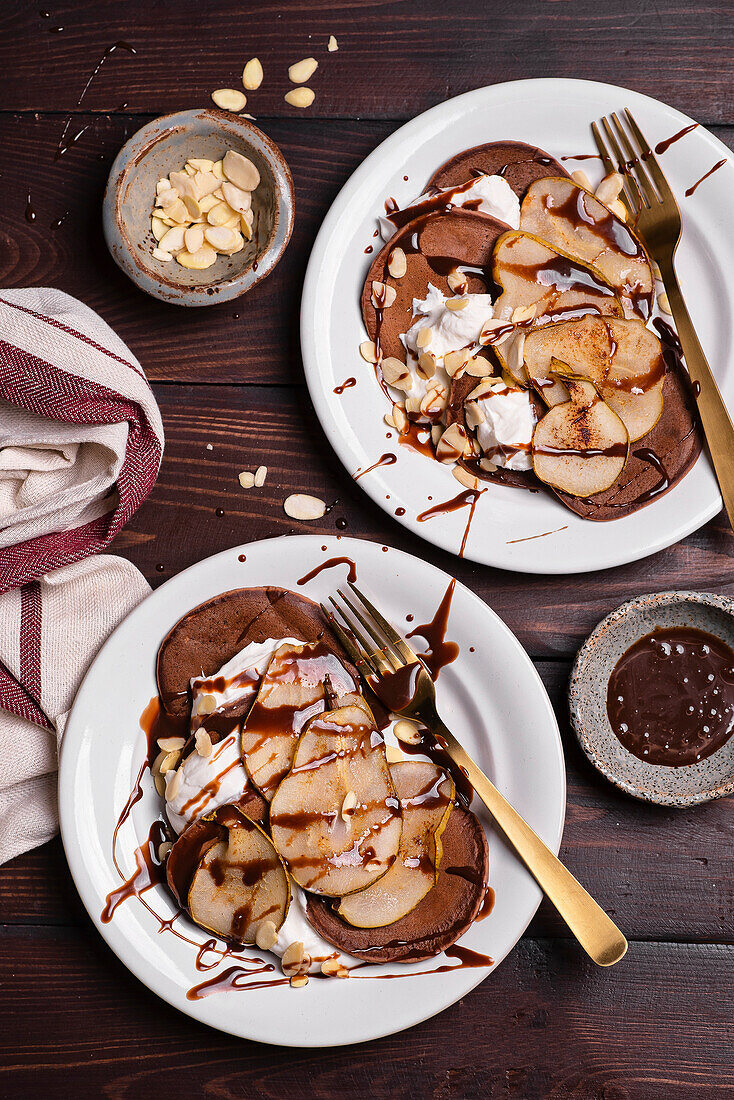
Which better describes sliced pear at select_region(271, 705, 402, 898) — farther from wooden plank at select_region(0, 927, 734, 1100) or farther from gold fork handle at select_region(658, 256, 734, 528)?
gold fork handle at select_region(658, 256, 734, 528)

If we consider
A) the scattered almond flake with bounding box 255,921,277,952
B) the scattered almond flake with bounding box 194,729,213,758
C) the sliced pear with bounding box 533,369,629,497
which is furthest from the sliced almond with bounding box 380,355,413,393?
the scattered almond flake with bounding box 255,921,277,952

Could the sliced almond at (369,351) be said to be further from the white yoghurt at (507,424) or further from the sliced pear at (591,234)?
the sliced pear at (591,234)

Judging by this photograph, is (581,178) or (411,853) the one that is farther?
(581,178)

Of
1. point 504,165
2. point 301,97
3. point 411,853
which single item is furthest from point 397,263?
point 411,853

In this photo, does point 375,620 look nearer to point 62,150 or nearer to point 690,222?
point 690,222

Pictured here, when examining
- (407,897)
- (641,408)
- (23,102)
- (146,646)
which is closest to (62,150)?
(23,102)

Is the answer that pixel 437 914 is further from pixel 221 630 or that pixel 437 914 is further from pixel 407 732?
pixel 221 630
